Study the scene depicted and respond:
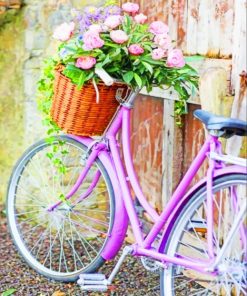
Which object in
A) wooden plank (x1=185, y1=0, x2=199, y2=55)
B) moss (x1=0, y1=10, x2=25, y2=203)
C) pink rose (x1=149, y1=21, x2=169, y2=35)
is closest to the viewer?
pink rose (x1=149, y1=21, x2=169, y2=35)

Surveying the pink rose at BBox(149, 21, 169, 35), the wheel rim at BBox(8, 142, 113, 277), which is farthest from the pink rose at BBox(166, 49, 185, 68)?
the wheel rim at BBox(8, 142, 113, 277)

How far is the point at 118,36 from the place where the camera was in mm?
3488

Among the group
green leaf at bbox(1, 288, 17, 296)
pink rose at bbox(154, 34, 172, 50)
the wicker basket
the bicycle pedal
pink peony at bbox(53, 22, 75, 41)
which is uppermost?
pink peony at bbox(53, 22, 75, 41)

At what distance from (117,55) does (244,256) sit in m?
1.12

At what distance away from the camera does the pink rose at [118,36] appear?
3.49 m

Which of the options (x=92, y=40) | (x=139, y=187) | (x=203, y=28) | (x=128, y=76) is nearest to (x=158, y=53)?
(x=128, y=76)

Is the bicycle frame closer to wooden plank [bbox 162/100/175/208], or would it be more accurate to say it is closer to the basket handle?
the basket handle

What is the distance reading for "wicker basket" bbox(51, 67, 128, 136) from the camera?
3.63 meters

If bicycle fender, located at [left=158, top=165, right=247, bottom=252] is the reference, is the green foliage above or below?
Answer: above

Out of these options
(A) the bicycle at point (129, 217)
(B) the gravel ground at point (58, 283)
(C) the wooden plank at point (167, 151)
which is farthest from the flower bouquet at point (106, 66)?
(B) the gravel ground at point (58, 283)

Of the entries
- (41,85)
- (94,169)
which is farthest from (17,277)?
(41,85)

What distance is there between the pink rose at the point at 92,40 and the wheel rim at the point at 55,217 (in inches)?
27.3

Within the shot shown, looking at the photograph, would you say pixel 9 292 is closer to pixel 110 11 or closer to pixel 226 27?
pixel 110 11

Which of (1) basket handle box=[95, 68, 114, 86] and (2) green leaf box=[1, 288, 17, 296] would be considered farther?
(2) green leaf box=[1, 288, 17, 296]
